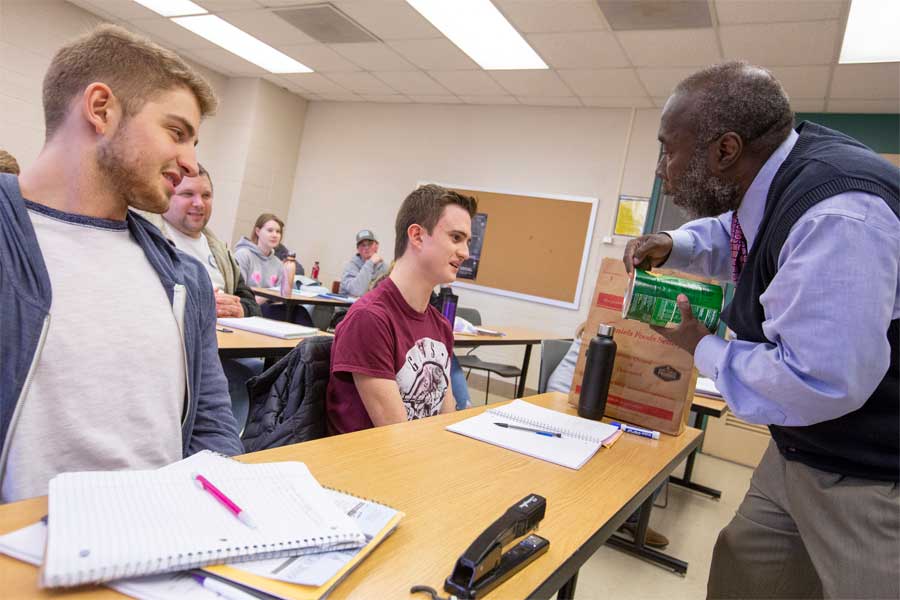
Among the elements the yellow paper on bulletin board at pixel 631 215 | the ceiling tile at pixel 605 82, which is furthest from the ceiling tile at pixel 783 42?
the yellow paper on bulletin board at pixel 631 215

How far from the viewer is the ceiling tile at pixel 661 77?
13.8ft

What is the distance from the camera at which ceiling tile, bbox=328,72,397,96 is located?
18.8 feet

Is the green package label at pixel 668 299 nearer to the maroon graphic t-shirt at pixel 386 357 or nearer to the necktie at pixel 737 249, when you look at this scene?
the necktie at pixel 737 249

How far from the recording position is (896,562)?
0.90 metres

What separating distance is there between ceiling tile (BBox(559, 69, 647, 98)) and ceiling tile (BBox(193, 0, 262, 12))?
2524 millimetres

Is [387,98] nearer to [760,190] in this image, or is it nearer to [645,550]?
[645,550]

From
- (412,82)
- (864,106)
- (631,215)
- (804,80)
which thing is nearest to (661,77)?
(804,80)

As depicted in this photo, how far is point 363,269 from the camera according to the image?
5.37 meters

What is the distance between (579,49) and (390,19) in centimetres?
142

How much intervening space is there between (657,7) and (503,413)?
300 cm

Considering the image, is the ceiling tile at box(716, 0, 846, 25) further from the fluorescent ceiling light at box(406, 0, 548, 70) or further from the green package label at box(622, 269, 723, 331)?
the green package label at box(622, 269, 723, 331)

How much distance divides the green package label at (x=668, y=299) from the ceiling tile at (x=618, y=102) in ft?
13.9

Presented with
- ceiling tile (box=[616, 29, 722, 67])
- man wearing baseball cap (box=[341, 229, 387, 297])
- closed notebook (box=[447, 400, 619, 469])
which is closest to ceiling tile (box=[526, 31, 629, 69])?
ceiling tile (box=[616, 29, 722, 67])

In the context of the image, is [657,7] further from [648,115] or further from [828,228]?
[828,228]
